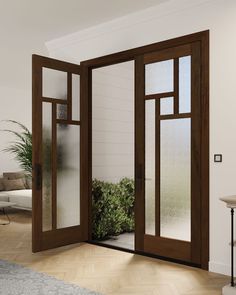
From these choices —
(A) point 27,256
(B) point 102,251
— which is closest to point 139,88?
(B) point 102,251

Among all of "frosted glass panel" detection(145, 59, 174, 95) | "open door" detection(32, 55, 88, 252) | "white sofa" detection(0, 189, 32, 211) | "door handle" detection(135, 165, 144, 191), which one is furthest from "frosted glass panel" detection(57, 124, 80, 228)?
"white sofa" detection(0, 189, 32, 211)

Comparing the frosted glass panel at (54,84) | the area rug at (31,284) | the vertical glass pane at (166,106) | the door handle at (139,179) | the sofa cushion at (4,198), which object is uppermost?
the frosted glass panel at (54,84)

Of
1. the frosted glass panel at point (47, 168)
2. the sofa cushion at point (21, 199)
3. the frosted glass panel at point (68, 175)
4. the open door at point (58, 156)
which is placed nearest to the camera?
the open door at point (58, 156)

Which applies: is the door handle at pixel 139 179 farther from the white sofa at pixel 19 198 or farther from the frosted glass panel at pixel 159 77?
the white sofa at pixel 19 198

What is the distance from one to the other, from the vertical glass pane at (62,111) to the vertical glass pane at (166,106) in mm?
1290

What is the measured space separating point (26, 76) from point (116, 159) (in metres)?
3.14

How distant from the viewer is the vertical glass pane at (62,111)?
4.69 meters

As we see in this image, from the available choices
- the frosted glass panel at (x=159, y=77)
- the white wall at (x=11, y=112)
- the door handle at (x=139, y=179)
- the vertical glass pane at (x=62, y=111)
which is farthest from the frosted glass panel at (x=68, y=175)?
the white wall at (x=11, y=112)

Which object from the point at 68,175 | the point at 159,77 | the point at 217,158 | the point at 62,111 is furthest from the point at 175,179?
the point at 62,111

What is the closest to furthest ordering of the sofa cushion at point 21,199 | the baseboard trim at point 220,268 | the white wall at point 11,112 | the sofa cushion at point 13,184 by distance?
1. the baseboard trim at point 220,268
2. the sofa cushion at point 21,199
3. the sofa cushion at point 13,184
4. the white wall at point 11,112

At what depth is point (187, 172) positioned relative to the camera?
3.99 meters

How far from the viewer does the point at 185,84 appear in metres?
3.98

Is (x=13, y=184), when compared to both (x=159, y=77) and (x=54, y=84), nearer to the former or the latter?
(x=54, y=84)

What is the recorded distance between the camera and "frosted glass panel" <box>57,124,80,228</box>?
184 inches
